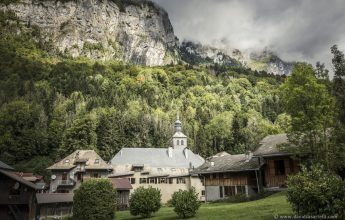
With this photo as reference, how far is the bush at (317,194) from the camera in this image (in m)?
15.2

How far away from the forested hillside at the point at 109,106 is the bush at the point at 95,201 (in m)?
38.9

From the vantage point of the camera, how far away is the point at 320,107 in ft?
92.1

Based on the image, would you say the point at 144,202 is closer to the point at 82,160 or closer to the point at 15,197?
the point at 15,197

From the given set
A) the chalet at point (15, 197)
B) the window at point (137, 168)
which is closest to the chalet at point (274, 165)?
the chalet at point (15, 197)

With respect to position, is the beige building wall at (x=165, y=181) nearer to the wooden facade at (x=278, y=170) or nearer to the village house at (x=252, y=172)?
the village house at (x=252, y=172)

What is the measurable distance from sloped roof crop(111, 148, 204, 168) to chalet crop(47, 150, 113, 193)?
5.30m

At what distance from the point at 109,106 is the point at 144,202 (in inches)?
3564

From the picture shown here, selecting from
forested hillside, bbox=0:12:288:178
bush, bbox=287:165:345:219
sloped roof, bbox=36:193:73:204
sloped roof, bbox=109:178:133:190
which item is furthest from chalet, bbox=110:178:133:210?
bush, bbox=287:165:345:219

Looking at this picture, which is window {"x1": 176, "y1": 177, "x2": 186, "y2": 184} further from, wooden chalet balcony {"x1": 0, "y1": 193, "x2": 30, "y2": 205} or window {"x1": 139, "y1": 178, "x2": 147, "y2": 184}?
wooden chalet balcony {"x1": 0, "y1": 193, "x2": 30, "y2": 205}

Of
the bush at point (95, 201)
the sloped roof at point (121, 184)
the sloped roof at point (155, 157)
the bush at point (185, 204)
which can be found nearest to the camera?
the bush at point (185, 204)

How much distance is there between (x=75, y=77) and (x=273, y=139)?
378ft

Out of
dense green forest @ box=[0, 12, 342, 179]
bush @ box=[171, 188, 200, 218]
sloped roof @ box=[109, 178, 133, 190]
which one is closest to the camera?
bush @ box=[171, 188, 200, 218]

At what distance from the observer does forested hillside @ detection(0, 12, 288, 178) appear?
89.9 meters

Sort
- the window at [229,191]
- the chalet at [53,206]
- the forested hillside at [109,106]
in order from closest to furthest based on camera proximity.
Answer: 1. the chalet at [53,206]
2. the window at [229,191]
3. the forested hillside at [109,106]
